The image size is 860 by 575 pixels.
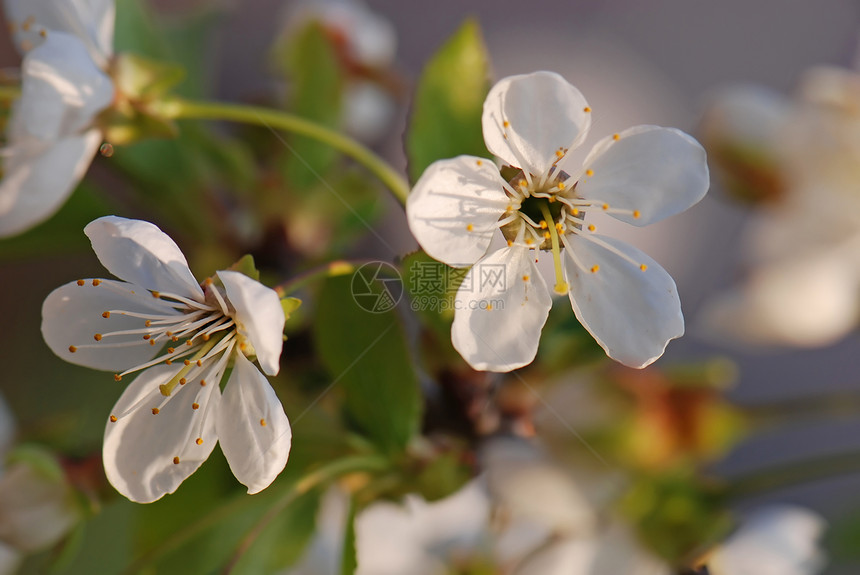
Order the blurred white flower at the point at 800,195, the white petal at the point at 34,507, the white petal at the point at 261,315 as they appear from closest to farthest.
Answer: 1. the white petal at the point at 261,315
2. the white petal at the point at 34,507
3. the blurred white flower at the point at 800,195

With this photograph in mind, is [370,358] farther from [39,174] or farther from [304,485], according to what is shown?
[39,174]

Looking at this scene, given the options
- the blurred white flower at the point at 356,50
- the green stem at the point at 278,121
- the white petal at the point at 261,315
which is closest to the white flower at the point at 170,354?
the white petal at the point at 261,315

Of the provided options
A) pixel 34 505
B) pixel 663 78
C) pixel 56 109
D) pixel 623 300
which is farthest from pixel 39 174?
pixel 663 78

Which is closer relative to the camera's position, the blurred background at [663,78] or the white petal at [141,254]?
the white petal at [141,254]

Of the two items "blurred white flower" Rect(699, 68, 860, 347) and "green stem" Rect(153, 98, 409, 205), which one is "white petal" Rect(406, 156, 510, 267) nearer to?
"green stem" Rect(153, 98, 409, 205)

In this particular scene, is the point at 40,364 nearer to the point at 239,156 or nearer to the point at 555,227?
the point at 239,156

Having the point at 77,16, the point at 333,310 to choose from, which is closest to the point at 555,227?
the point at 333,310

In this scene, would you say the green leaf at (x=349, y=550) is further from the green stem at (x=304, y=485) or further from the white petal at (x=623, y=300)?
the white petal at (x=623, y=300)
